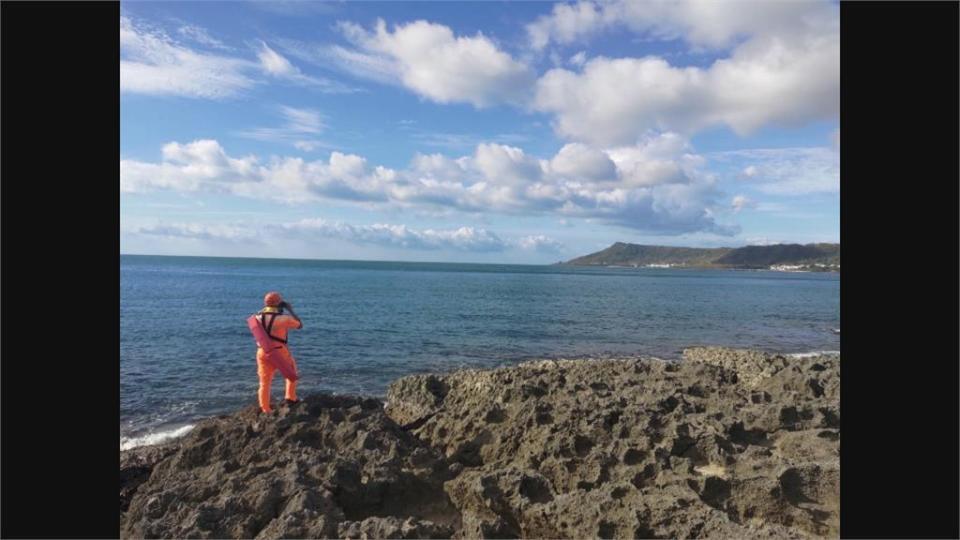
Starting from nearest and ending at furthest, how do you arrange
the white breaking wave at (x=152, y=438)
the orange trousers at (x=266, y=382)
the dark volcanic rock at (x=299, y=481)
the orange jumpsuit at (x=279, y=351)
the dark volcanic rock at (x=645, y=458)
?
the dark volcanic rock at (x=299, y=481), the dark volcanic rock at (x=645, y=458), the orange trousers at (x=266, y=382), the orange jumpsuit at (x=279, y=351), the white breaking wave at (x=152, y=438)

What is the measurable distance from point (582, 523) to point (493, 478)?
130 cm

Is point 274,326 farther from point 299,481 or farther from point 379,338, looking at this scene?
point 379,338

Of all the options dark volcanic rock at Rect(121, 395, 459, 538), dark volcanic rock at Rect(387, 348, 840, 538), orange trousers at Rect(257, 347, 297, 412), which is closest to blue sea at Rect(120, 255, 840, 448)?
orange trousers at Rect(257, 347, 297, 412)

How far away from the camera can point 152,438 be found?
13.5 m

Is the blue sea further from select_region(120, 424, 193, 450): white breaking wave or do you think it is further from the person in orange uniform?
the person in orange uniform

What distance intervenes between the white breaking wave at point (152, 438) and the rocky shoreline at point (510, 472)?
2.79m

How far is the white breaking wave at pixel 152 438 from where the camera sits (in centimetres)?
1308

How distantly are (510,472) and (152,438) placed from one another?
37.1 feet

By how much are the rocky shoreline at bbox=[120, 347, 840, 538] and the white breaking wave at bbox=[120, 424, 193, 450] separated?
279 cm

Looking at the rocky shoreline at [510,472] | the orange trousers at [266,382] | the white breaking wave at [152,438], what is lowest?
the white breaking wave at [152,438]

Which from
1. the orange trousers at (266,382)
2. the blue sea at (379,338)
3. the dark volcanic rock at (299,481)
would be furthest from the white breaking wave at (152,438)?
the dark volcanic rock at (299,481)

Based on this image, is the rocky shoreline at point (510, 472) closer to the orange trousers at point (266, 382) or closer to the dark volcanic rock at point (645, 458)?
the dark volcanic rock at point (645, 458)
